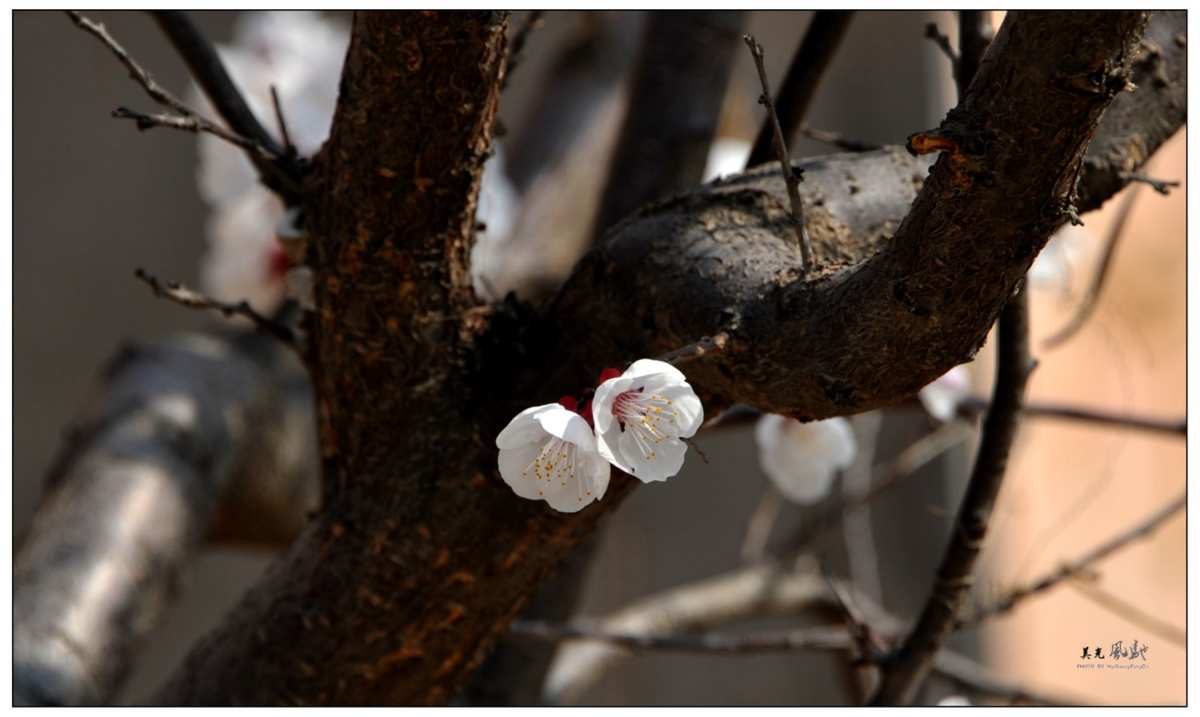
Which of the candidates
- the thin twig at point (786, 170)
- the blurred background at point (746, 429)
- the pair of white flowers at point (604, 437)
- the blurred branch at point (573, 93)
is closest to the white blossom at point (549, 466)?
the pair of white flowers at point (604, 437)

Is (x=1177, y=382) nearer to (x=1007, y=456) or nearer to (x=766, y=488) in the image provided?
(x=766, y=488)

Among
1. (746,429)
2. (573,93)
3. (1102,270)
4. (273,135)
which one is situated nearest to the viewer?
(1102,270)

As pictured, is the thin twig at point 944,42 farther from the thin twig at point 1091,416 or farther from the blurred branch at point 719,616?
the blurred branch at point 719,616

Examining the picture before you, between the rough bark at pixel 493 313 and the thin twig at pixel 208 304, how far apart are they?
0.04 meters

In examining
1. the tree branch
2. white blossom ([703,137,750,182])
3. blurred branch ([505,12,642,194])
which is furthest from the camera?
blurred branch ([505,12,642,194])

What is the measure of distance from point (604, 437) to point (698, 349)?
6cm

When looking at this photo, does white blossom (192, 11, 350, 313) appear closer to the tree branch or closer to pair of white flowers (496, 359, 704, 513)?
the tree branch

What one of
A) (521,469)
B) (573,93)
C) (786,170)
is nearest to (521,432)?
(521,469)

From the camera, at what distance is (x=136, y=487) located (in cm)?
128

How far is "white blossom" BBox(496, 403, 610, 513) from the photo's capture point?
0.52 metres

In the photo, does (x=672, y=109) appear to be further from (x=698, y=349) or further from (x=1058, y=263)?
(x=698, y=349)

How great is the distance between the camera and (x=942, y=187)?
0.48m

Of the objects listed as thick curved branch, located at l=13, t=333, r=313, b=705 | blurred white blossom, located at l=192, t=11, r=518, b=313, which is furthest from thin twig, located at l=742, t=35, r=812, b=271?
thick curved branch, located at l=13, t=333, r=313, b=705

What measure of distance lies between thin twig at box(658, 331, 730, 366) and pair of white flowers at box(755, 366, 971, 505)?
1.42ft
